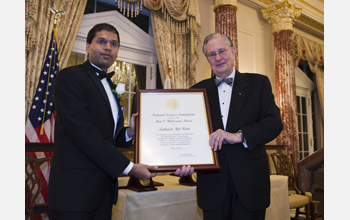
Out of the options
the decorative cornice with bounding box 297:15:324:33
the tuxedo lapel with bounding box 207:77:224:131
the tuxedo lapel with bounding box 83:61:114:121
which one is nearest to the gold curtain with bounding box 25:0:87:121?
the tuxedo lapel with bounding box 83:61:114:121

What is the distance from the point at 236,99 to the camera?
6.05ft

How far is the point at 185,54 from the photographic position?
18.0 feet

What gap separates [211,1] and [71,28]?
3448 millimetres

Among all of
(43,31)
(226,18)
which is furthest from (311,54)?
(43,31)

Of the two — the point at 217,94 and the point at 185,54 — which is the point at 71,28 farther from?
the point at 217,94

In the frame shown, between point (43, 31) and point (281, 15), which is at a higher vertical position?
point (281, 15)

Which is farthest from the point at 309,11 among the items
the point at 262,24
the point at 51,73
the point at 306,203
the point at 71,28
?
the point at 51,73

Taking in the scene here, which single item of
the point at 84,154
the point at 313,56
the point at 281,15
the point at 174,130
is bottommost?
the point at 84,154

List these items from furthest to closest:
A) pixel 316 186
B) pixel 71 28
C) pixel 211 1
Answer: pixel 211 1, pixel 71 28, pixel 316 186

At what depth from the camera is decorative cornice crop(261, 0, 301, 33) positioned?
707cm

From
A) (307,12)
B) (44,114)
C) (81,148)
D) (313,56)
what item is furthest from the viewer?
(313,56)

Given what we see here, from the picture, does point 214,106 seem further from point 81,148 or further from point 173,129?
point 81,148

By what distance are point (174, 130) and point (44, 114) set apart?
2662 millimetres

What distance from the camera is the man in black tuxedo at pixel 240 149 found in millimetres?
1693
